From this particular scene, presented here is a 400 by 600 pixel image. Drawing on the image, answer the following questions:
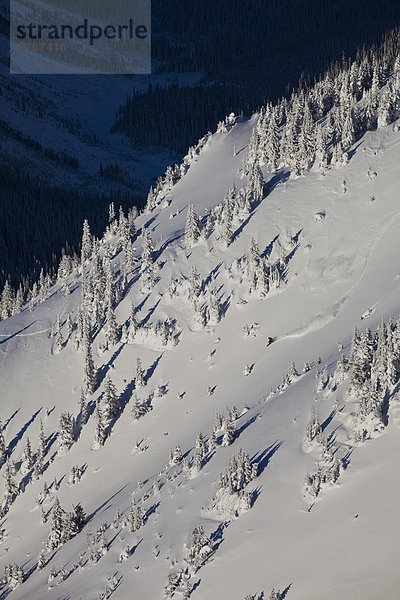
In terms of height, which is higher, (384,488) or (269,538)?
(384,488)

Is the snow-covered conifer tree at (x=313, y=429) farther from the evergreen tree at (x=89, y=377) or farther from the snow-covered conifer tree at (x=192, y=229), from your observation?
the snow-covered conifer tree at (x=192, y=229)

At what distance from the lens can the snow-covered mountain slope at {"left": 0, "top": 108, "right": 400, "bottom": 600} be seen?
40656mm

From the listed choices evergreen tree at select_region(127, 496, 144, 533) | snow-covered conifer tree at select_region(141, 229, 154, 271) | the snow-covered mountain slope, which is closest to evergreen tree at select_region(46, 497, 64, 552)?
the snow-covered mountain slope

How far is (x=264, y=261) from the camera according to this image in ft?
246

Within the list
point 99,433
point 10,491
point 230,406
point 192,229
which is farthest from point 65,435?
point 192,229

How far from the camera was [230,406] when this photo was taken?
205 feet

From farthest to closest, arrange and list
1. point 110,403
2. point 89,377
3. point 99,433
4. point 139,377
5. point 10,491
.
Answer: point 89,377 < point 139,377 < point 110,403 < point 10,491 < point 99,433

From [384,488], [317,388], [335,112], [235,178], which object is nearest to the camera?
[384,488]

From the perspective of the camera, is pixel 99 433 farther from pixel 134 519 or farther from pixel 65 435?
pixel 134 519

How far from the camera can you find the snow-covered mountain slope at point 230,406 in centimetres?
4066

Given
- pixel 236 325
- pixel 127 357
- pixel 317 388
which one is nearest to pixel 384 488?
pixel 317 388

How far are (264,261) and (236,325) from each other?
7.17m

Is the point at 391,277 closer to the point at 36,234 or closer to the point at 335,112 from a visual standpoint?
the point at 335,112

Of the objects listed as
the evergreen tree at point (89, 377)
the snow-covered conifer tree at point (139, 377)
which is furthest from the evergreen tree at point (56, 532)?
the evergreen tree at point (89, 377)
